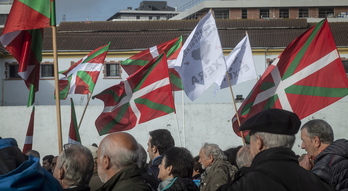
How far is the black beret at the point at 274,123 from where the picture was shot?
364 centimetres

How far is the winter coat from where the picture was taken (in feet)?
20.7

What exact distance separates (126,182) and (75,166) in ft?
1.37

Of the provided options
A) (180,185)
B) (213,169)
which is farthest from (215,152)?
(180,185)

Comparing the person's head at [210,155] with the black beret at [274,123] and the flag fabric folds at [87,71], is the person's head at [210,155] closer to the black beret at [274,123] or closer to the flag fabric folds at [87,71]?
the black beret at [274,123]

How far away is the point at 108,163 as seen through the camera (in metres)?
4.28

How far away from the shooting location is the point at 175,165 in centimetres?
552

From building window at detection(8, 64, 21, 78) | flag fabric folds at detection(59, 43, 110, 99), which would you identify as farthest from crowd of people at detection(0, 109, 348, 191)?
Result: building window at detection(8, 64, 21, 78)

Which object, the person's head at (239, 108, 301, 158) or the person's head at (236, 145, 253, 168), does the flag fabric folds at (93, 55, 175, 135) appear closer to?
the person's head at (236, 145, 253, 168)

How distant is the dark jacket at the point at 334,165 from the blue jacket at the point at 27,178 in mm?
2232

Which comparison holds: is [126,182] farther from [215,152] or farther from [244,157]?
[215,152]

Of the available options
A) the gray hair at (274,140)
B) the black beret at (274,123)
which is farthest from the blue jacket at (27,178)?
the gray hair at (274,140)

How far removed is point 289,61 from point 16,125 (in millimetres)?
17804

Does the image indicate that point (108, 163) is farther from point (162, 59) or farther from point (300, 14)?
point (300, 14)

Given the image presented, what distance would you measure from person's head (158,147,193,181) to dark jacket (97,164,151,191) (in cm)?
129
